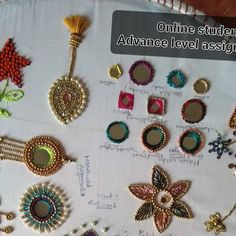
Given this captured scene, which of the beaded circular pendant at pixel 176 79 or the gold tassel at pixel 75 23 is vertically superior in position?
the gold tassel at pixel 75 23

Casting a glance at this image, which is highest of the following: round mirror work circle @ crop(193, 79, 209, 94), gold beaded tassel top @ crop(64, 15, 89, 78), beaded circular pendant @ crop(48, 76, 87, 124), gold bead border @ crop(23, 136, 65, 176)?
gold beaded tassel top @ crop(64, 15, 89, 78)

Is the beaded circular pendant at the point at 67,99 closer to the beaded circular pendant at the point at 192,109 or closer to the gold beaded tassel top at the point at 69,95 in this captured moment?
the gold beaded tassel top at the point at 69,95

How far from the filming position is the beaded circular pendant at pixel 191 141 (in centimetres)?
79

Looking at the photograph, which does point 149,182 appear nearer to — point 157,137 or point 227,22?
point 157,137

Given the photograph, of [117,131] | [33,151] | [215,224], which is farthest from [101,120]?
[215,224]

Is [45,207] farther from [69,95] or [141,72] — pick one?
[141,72]

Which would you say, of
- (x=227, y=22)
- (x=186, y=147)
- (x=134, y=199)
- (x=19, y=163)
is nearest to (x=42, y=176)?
(x=19, y=163)

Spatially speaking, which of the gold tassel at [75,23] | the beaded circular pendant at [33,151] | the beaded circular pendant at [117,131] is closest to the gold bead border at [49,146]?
the beaded circular pendant at [33,151]

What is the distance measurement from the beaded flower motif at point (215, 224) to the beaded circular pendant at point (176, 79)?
0.87 ft

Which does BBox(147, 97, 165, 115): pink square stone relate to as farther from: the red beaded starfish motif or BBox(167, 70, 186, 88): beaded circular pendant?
the red beaded starfish motif

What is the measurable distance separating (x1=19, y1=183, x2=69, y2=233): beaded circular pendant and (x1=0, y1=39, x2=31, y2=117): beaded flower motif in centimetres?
16

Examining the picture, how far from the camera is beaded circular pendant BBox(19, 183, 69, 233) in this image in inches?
31.0

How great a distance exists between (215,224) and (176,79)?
0.97 feet

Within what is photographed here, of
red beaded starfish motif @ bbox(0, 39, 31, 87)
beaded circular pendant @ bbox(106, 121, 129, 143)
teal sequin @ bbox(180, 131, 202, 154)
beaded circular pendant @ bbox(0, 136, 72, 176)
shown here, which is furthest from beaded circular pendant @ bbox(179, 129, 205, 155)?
red beaded starfish motif @ bbox(0, 39, 31, 87)
